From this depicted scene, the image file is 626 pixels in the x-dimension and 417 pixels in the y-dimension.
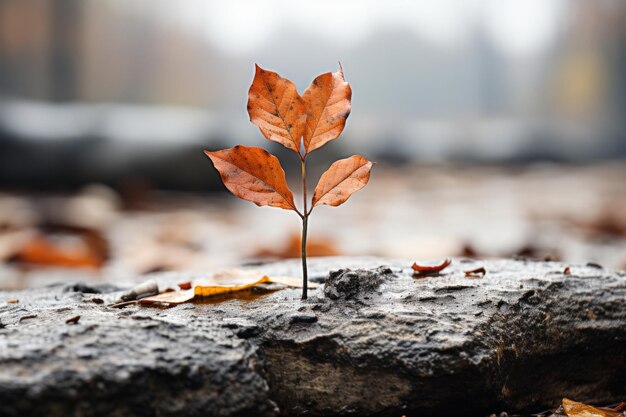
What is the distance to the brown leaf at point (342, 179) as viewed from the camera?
87cm

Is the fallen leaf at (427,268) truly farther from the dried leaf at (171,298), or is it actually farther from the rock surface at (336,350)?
the dried leaf at (171,298)

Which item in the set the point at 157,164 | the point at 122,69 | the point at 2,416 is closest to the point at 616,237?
the point at 2,416

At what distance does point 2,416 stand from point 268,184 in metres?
0.43

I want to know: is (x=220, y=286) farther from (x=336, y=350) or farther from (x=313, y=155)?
(x=313, y=155)

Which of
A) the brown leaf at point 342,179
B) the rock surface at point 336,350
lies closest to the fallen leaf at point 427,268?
the rock surface at point 336,350

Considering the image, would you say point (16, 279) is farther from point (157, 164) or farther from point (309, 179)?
point (309, 179)

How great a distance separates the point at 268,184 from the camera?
0.89 metres

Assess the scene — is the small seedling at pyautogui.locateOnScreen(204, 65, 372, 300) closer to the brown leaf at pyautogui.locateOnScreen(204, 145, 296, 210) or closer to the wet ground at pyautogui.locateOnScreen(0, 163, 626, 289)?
the brown leaf at pyautogui.locateOnScreen(204, 145, 296, 210)

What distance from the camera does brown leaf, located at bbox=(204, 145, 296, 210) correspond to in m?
0.86

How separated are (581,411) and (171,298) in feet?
1.95

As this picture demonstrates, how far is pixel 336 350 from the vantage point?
0.81 meters

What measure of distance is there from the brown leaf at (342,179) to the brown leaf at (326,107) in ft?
0.14

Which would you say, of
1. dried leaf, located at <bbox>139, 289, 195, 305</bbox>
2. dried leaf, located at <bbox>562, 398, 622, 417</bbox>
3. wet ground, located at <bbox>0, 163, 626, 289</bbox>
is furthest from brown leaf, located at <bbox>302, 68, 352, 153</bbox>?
wet ground, located at <bbox>0, 163, 626, 289</bbox>

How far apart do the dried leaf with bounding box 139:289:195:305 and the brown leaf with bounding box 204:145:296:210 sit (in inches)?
7.4
